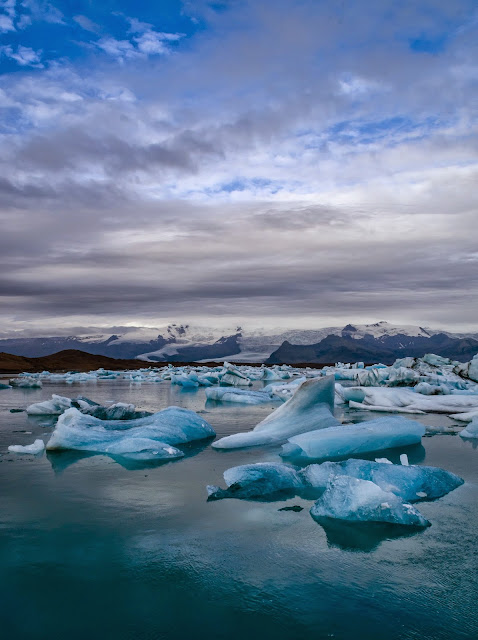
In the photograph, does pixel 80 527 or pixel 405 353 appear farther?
pixel 405 353

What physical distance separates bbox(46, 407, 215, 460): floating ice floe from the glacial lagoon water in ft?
4.17

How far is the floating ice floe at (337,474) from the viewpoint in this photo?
369cm

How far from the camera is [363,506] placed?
3150mm

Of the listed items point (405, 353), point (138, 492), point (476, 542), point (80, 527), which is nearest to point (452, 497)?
point (476, 542)

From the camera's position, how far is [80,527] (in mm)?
3072

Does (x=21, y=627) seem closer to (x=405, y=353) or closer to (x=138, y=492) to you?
(x=138, y=492)

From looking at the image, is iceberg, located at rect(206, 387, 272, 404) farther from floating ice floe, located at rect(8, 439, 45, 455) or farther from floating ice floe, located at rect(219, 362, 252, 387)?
floating ice floe, located at rect(219, 362, 252, 387)

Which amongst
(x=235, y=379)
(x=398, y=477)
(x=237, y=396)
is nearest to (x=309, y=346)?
(x=235, y=379)

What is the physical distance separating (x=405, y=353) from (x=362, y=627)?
102m

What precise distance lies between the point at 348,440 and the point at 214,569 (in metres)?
3.08

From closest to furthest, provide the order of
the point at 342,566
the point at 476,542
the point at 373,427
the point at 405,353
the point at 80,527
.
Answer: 1. the point at 342,566
2. the point at 476,542
3. the point at 80,527
4. the point at 373,427
5. the point at 405,353

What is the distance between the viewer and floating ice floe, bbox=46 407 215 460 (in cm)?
534

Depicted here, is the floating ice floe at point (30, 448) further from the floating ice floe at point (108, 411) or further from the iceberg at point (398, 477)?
the iceberg at point (398, 477)

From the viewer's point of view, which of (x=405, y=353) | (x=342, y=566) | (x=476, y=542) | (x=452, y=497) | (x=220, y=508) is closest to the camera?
(x=342, y=566)
